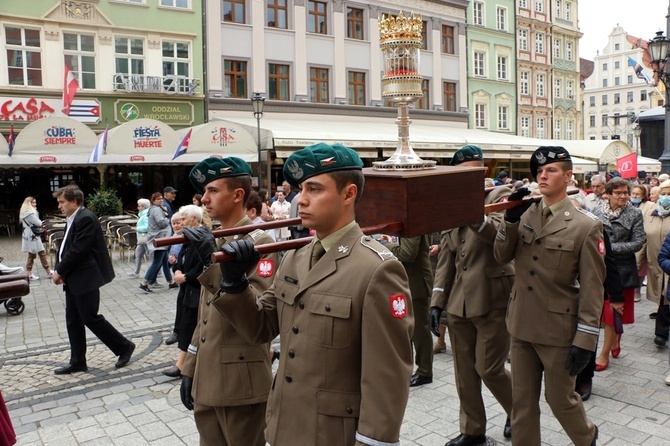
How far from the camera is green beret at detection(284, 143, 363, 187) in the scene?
2395 millimetres

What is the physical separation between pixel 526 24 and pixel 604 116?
5993 cm

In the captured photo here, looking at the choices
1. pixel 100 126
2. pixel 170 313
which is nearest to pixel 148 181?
pixel 100 126

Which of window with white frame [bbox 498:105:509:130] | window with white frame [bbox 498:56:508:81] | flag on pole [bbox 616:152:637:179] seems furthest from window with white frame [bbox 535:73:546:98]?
flag on pole [bbox 616:152:637:179]

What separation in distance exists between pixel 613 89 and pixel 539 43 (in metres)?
59.2

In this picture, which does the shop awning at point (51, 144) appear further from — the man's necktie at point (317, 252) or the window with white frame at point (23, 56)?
the man's necktie at point (317, 252)

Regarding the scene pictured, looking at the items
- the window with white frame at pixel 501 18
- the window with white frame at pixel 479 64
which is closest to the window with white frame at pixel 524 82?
the window with white frame at pixel 501 18

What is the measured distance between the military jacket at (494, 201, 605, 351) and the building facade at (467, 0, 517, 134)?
31720 mm

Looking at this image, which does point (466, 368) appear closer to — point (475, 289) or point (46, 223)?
point (475, 289)

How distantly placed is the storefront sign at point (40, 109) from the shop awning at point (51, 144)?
8.19 ft

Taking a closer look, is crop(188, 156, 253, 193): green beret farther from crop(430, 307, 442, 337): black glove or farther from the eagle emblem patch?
crop(430, 307, 442, 337): black glove

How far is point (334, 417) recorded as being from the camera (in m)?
2.39

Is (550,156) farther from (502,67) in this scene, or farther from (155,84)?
(502,67)

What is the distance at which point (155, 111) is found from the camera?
77.5 ft

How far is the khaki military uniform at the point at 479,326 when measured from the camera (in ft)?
14.2
